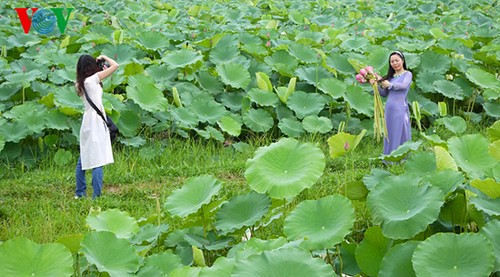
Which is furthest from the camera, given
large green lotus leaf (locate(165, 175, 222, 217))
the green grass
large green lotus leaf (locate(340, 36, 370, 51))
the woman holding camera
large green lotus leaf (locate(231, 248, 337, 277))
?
large green lotus leaf (locate(340, 36, 370, 51))

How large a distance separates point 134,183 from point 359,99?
2.16m

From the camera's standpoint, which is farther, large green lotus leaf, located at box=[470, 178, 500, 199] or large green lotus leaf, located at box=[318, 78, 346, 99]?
large green lotus leaf, located at box=[318, 78, 346, 99]

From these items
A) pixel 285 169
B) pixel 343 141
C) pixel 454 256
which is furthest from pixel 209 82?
pixel 454 256

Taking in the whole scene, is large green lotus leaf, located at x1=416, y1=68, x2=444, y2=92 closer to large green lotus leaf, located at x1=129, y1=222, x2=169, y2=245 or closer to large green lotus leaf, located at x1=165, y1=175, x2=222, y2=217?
large green lotus leaf, located at x1=165, y1=175, x2=222, y2=217

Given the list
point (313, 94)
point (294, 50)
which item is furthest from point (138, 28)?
point (313, 94)

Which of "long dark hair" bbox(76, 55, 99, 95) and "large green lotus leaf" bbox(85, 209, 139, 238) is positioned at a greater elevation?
"large green lotus leaf" bbox(85, 209, 139, 238)

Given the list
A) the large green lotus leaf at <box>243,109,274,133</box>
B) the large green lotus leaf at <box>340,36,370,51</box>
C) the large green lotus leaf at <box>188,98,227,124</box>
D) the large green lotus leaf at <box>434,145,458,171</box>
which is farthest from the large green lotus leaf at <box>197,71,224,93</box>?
the large green lotus leaf at <box>434,145,458,171</box>

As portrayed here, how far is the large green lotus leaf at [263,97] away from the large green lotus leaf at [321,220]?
3.34 meters

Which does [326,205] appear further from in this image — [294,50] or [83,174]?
[294,50]

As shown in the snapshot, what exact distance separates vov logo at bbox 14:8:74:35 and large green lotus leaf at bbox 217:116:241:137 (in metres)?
2.40

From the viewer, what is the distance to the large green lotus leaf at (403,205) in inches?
111

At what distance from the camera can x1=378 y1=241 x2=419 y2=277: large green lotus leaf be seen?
278 centimetres

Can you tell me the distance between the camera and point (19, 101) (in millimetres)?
6344

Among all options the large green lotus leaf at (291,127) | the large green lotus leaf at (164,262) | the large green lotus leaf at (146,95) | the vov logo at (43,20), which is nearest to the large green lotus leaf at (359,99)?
the large green lotus leaf at (291,127)
